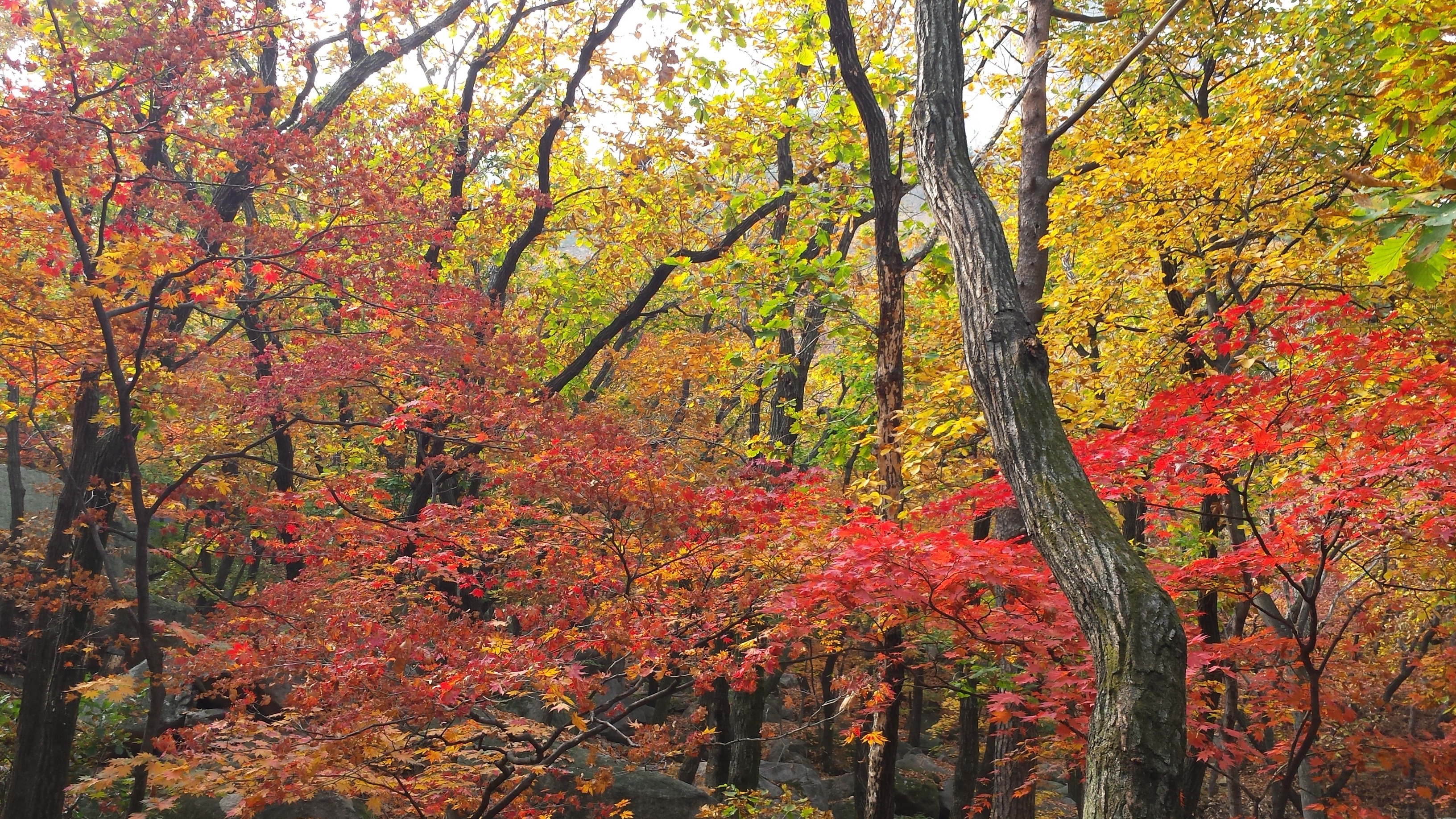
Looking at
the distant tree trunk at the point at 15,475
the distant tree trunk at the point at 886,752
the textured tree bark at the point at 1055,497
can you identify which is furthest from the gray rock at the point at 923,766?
the distant tree trunk at the point at 15,475

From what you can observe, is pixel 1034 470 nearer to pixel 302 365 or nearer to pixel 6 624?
pixel 302 365

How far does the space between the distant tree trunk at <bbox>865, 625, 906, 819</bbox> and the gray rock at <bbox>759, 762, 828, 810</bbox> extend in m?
7.92

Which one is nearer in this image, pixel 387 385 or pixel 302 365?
pixel 302 365

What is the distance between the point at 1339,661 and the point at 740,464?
27.2ft

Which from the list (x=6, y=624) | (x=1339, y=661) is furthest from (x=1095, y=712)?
(x=6, y=624)

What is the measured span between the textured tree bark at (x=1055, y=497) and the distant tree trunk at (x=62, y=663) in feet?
25.9

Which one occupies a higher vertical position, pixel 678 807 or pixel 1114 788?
pixel 1114 788

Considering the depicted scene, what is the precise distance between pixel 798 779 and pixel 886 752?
9568 millimetres

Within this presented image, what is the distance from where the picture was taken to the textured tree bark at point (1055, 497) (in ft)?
10.1

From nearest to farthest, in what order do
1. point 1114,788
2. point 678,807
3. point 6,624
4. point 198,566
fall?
1. point 1114,788
2. point 678,807
3. point 6,624
4. point 198,566

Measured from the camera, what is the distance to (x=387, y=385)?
9.12 m

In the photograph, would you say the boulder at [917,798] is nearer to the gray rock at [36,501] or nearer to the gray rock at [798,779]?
the gray rock at [798,779]

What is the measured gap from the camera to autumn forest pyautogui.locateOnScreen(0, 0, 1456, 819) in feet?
15.3

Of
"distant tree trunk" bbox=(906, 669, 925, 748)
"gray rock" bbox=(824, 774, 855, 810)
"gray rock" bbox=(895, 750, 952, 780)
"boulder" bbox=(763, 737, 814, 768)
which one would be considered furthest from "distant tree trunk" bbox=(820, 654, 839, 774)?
"gray rock" bbox=(824, 774, 855, 810)
